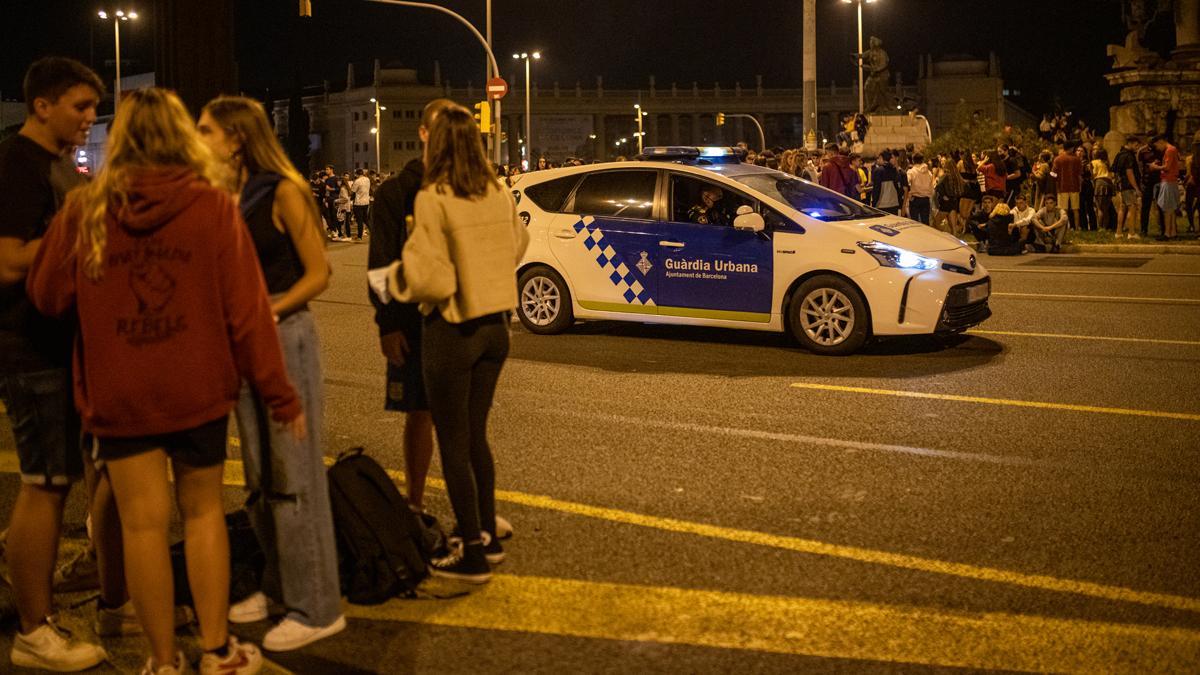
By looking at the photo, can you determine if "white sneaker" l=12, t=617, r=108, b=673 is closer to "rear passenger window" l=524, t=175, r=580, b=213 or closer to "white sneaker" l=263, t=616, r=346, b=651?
"white sneaker" l=263, t=616, r=346, b=651

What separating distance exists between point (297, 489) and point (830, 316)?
6.86 m

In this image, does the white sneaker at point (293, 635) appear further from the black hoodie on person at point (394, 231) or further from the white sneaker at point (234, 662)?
the black hoodie on person at point (394, 231)

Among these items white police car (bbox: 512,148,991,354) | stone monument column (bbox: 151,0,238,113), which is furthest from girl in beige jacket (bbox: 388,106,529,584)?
white police car (bbox: 512,148,991,354)

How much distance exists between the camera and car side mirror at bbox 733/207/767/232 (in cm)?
1035

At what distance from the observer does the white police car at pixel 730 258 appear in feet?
33.7

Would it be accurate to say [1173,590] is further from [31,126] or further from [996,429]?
[31,126]

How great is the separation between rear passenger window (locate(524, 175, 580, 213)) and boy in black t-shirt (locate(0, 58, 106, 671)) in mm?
7490

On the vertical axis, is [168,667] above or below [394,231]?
below

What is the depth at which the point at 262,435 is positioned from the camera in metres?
4.07

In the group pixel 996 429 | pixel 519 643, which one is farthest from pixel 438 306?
pixel 996 429

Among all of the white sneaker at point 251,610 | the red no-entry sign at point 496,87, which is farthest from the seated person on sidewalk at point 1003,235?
the white sneaker at point 251,610

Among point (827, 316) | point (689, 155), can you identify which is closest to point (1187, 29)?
point (689, 155)

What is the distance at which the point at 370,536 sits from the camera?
15.2 ft

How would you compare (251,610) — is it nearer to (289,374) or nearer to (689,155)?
(289,374)
